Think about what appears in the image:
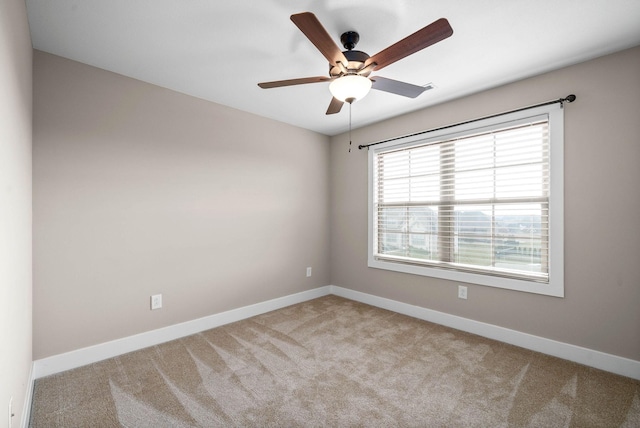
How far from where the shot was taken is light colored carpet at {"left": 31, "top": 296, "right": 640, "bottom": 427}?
1.74 m

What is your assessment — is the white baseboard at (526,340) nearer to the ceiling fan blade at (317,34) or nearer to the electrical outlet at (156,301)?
the electrical outlet at (156,301)

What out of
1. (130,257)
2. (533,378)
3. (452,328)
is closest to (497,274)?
(452,328)

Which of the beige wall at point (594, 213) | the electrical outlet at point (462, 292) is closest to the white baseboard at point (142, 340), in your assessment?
the electrical outlet at point (462, 292)

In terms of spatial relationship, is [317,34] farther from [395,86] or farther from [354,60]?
[395,86]

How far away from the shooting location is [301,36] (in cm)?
198

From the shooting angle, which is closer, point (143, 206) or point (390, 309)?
point (143, 206)

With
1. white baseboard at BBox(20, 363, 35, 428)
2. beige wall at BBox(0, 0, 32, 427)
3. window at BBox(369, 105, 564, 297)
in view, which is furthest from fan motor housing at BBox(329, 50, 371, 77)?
white baseboard at BBox(20, 363, 35, 428)

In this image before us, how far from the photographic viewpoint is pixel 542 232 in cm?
259

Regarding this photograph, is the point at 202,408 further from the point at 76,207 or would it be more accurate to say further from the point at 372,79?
the point at 372,79

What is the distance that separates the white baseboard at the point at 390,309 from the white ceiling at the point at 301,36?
7.46ft

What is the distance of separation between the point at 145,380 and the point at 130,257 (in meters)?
1.02

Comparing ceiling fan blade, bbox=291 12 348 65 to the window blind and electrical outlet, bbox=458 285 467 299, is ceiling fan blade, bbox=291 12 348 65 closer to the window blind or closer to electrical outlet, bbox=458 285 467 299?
the window blind

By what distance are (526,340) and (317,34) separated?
2.95 m

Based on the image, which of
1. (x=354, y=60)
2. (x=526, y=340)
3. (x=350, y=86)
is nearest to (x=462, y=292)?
(x=526, y=340)
